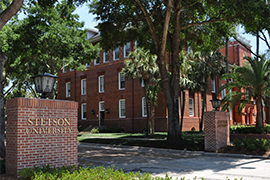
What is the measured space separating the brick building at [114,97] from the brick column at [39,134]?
2159 cm

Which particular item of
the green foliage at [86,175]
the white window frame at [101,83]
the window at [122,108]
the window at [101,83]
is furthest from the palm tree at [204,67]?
the green foliage at [86,175]

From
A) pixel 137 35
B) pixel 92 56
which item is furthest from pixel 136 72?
pixel 137 35

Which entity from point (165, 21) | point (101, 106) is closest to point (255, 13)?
point (165, 21)

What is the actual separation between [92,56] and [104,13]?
7004 mm

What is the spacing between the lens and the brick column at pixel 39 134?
24.9ft

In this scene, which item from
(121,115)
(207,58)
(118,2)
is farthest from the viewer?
(121,115)

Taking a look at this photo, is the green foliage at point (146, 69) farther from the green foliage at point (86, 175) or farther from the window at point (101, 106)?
the green foliage at point (86, 175)

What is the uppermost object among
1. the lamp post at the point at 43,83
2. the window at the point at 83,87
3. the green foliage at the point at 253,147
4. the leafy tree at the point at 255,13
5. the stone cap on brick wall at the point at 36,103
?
Answer: the leafy tree at the point at 255,13

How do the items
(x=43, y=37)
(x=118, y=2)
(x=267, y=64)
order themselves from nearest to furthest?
(x=118, y=2) → (x=267, y=64) → (x=43, y=37)

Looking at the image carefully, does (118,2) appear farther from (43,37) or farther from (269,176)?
(269,176)

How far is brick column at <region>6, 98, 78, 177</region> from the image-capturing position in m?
7.60

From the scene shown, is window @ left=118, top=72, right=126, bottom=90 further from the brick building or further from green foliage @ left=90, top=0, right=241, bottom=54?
green foliage @ left=90, top=0, right=241, bottom=54

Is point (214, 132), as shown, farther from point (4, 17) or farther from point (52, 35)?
point (52, 35)

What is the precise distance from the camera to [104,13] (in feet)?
57.1
